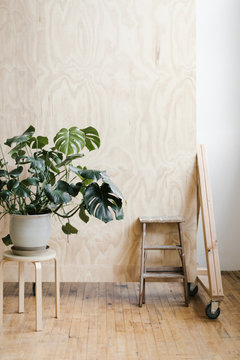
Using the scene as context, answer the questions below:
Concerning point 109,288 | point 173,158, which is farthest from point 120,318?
point 173,158

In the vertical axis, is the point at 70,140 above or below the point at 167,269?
above

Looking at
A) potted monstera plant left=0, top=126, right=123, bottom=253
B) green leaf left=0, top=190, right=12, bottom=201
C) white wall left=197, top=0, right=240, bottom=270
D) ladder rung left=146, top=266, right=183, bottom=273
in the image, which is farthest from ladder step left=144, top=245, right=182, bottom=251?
green leaf left=0, top=190, right=12, bottom=201

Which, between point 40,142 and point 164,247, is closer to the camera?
point 40,142

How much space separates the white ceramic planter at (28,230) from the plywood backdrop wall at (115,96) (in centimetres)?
56

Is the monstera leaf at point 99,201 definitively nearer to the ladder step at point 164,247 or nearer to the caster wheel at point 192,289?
the ladder step at point 164,247

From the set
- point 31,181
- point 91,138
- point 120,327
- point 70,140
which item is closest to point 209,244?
point 120,327

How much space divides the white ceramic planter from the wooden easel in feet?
3.60

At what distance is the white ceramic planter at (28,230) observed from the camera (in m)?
2.67

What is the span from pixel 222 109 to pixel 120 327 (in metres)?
2.08

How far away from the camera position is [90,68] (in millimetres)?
3197

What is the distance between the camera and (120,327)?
106 inches

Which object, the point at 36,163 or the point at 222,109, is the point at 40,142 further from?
the point at 222,109

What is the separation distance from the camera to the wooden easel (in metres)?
2.86

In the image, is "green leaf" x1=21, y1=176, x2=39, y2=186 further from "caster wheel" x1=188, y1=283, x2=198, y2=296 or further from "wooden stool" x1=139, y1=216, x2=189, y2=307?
"caster wheel" x1=188, y1=283, x2=198, y2=296
